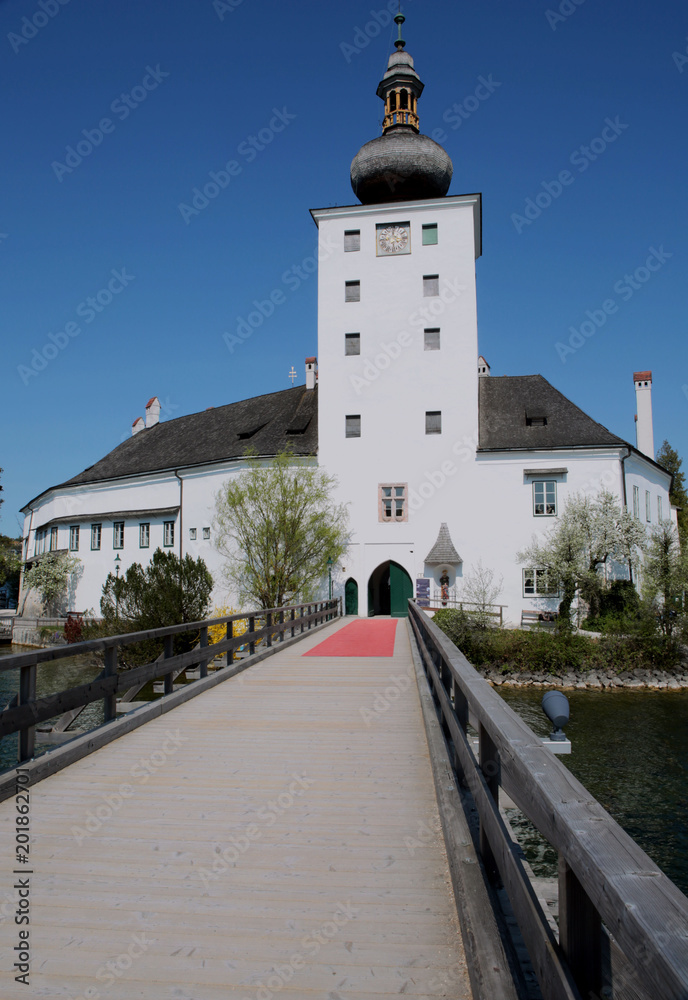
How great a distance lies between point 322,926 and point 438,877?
0.79 m

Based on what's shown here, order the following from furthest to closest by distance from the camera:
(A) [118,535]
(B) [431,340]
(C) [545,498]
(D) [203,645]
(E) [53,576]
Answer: (E) [53,576] < (A) [118,535] < (B) [431,340] < (C) [545,498] < (D) [203,645]

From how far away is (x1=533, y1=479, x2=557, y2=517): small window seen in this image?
30.1m

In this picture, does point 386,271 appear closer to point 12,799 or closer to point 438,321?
point 438,321

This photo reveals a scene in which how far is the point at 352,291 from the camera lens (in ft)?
107

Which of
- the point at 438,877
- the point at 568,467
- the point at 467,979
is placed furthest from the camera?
the point at 568,467

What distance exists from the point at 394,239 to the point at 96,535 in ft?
73.0

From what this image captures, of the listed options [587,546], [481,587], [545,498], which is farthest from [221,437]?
[587,546]

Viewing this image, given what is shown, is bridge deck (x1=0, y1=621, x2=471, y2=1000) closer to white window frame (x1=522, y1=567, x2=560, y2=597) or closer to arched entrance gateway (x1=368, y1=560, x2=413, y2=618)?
white window frame (x1=522, y1=567, x2=560, y2=597)

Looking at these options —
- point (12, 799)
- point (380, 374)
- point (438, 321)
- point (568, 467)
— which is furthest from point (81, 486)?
point (12, 799)

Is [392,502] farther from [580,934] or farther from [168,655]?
[580,934]

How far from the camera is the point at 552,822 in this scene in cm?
203

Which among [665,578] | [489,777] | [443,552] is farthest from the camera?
[443,552]

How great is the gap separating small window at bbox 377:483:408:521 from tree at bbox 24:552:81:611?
19.1 metres

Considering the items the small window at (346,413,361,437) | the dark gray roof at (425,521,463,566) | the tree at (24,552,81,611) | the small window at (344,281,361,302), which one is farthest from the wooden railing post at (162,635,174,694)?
the tree at (24,552,81,611)
